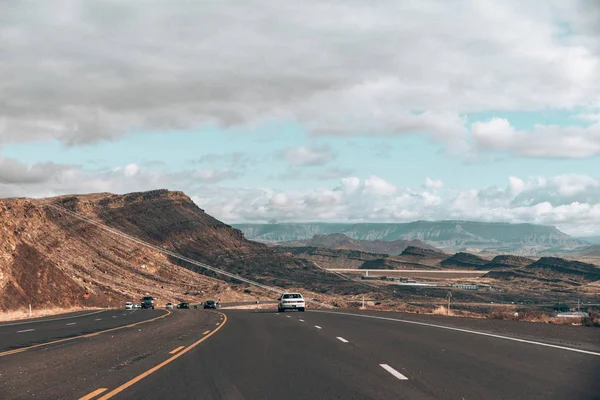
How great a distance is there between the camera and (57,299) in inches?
2965

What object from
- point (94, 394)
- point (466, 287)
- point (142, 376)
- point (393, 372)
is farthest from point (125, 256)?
point (94, 394)

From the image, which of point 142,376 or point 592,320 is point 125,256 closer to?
point 592,320

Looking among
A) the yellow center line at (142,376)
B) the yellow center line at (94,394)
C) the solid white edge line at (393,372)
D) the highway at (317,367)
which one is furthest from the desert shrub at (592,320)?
the yellow center line at (94,394)

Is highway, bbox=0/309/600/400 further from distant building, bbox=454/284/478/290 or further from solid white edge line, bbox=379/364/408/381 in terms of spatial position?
distant building, bbox=454/284/478/290

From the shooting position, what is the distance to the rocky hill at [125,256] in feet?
248

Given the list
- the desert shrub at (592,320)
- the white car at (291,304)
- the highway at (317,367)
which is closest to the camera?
the highway at (317,367)

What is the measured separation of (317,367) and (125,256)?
124 meters

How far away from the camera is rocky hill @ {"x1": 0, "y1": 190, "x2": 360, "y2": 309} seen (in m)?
75.6

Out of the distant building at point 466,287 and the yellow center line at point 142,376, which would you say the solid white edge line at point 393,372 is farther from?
the distant building at point 466,287

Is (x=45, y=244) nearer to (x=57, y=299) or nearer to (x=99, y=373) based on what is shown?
(x=57, y=299)

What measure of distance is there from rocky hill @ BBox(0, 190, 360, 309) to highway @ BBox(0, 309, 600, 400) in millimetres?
49736

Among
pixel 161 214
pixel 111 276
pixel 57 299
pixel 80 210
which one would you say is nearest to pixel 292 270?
pixel 161 214

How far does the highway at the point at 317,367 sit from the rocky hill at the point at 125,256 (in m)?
49.7

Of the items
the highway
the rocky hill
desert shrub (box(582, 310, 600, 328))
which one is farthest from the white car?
the rocky hill
